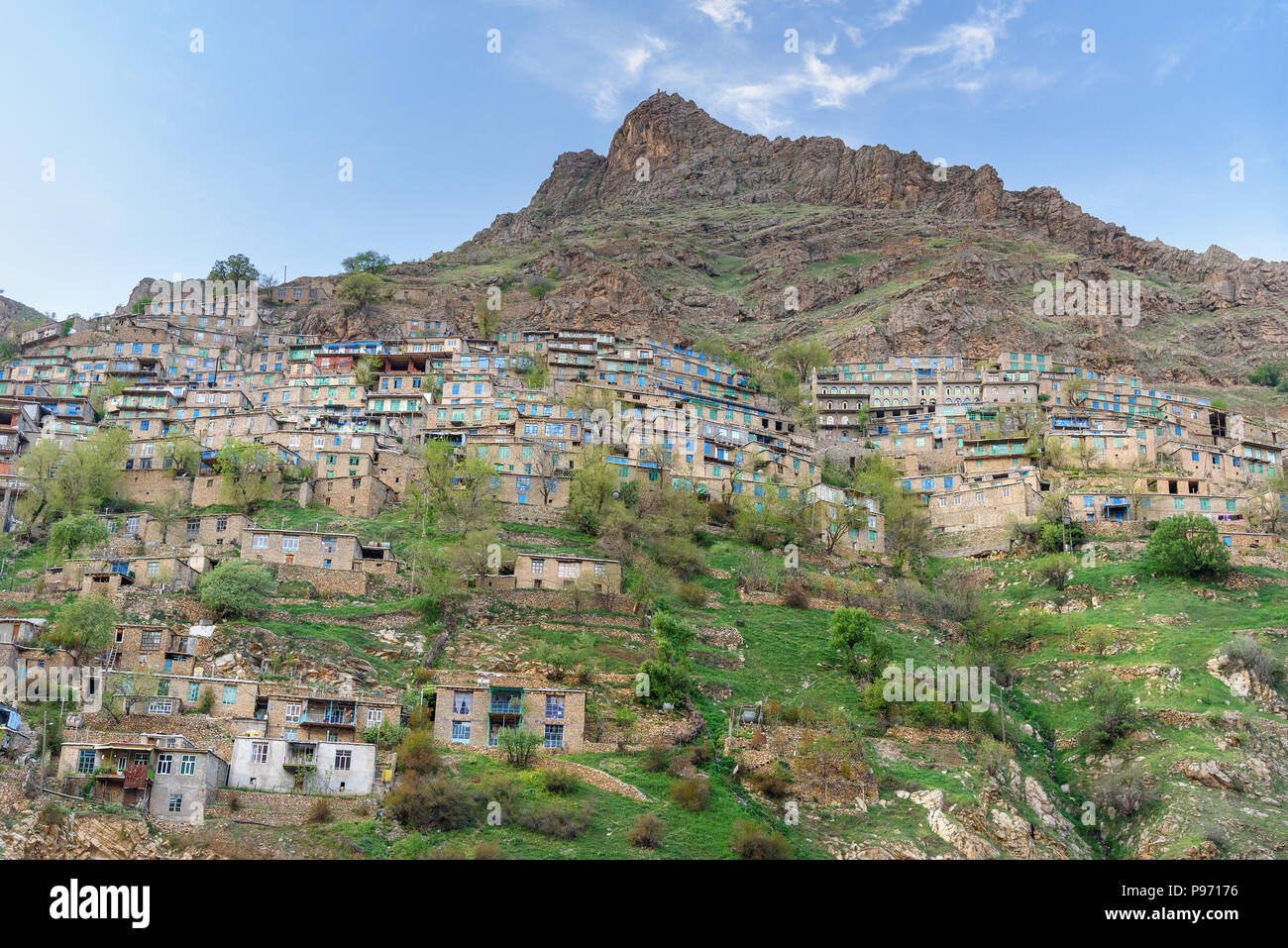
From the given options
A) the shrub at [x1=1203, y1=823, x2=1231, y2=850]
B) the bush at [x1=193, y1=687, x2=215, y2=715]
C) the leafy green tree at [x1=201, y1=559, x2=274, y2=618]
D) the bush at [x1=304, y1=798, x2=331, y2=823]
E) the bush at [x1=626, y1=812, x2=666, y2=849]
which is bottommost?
the shrub at [x1=1203, y1=823, x2=1231, y2=850]

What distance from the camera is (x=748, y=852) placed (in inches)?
1495

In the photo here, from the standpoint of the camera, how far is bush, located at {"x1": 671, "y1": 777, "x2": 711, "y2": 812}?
133 feet

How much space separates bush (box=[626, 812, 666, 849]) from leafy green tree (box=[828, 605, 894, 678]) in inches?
635

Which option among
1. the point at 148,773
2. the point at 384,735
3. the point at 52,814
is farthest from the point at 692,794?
the point at 52,814

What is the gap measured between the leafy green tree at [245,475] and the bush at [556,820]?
101ft

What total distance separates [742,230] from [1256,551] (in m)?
98.2

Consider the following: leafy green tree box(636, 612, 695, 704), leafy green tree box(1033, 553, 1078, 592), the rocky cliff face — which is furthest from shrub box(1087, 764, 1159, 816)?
the rocky cliff face

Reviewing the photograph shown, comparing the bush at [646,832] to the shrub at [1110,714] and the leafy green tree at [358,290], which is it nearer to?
the shrub at [1110,714]

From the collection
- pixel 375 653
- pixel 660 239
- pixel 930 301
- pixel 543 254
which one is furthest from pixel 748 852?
pixel 660 239

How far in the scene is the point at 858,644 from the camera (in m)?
53.1

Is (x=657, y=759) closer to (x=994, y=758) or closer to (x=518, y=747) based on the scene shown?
(x=518, y=747)

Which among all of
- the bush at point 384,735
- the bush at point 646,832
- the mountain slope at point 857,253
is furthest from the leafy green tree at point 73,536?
the mountain slope at point 857,253

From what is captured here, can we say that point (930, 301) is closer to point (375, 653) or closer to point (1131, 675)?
point (1131, 675)

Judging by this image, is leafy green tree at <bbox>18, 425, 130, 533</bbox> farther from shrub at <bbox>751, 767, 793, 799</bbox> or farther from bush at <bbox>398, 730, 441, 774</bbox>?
shrub at <bbox>751, 767, 793, 799</bbox>
